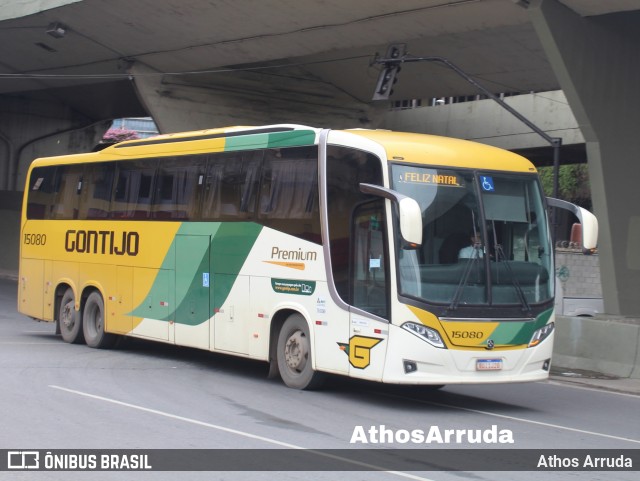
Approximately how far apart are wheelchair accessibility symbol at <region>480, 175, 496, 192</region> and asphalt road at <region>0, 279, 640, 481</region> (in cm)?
279

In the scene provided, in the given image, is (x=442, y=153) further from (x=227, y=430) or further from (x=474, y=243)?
(x=227, y=430)

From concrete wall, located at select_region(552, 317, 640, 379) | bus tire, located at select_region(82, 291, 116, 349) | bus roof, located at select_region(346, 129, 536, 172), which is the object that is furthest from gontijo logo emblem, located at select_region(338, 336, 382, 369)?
bus tire, located at select_region(82, 291, 116, 349)

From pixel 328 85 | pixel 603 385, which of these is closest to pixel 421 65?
pixel 328 85

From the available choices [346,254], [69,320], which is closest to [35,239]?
[69,320]

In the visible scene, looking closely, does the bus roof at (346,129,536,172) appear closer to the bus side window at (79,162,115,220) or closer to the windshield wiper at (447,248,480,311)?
the windshield wiper at (447,248,480,311)

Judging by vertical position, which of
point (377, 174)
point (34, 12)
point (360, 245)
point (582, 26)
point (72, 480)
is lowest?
point (72, 480)

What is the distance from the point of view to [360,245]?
40.5 ft

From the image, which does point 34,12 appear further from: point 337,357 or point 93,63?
point 337,357

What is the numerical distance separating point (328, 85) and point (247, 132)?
21725 millimetres

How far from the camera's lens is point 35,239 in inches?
806

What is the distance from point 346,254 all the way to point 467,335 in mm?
1848

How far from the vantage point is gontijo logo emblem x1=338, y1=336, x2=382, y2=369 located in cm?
1206

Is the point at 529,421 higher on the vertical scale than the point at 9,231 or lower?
lower

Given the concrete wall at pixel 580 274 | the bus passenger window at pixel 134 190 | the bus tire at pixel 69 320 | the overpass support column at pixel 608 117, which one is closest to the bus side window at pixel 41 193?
the bus tire at pixel 69 320
